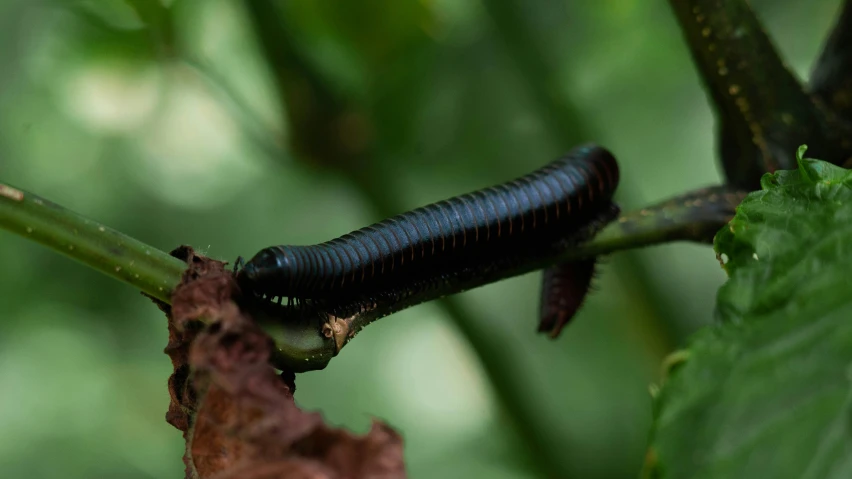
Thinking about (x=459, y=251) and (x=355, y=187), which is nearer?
(x=459, y=251)

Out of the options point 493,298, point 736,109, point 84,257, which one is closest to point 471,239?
point 736,109

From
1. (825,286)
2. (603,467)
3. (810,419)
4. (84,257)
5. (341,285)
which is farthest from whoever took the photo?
(603,467)

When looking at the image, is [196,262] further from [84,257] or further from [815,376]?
[815,376]

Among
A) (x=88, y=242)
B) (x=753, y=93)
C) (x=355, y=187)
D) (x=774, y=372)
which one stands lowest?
(x=774, y=372)

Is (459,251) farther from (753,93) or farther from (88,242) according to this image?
(88,242)

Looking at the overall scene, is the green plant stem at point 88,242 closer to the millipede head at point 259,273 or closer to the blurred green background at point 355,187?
the millipede head at point 259,273

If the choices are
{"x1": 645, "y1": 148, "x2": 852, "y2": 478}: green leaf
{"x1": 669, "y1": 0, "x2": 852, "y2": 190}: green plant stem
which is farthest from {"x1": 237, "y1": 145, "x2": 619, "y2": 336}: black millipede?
{"x1": 645, "y1": 148, "x2": 852, "y2": 478}: green leaf

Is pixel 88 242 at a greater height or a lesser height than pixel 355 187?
lesser

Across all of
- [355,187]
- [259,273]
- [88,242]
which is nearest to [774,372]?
[259,273]

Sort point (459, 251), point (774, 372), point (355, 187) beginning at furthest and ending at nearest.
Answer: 1. point (355, 187)
2. point (459, 251)
3. point (774, 372)
